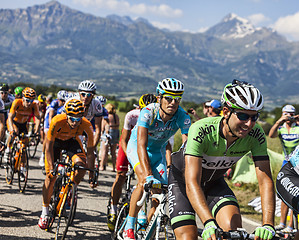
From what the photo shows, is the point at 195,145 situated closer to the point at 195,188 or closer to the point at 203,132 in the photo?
the point at 203,132

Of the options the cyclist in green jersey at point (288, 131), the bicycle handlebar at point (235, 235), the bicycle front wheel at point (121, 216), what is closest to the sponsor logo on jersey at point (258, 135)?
the bicycle handlebar at point (235, 235)

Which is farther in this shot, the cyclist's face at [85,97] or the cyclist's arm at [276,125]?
the cyclist's arm at [276,125]

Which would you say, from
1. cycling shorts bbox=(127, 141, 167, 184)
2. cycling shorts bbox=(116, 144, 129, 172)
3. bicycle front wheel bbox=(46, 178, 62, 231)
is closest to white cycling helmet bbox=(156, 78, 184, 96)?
cycling shorts bbox=(127, 141, 167, 184)

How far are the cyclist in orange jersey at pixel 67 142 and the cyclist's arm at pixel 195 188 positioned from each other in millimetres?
2861

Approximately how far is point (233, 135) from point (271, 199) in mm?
662

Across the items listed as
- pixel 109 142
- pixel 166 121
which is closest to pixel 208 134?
pixel 166 121

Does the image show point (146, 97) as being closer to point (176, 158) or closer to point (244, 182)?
point (176, 158)

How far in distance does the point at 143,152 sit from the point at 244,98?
5.08 ft

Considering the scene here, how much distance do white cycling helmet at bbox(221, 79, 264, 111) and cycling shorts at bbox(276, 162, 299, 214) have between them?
4.82 ft

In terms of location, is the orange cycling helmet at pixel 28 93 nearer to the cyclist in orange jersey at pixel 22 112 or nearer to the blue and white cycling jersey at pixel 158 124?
the cyclist in orange jersey at pixel 22 112

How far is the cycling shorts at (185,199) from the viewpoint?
3391 millimetres

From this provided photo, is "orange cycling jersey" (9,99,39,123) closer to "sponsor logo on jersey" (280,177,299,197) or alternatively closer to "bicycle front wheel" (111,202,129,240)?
"bicycle front wheel" (111,202,129,240)

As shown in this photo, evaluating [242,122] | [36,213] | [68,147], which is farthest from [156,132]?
[36,213]

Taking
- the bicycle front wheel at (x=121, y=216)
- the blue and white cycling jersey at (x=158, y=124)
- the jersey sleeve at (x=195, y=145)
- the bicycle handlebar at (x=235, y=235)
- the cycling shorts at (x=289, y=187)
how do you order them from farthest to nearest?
the bicycle front wheel at (x=121, y=216) < the blue and white cycling jersey at (x=158, y=124) < the cycling shorts at (x=289, y=187) < the jersey sleeve at (x=195, y=145) < the bicycle handlebar at (x=235, y=235)
